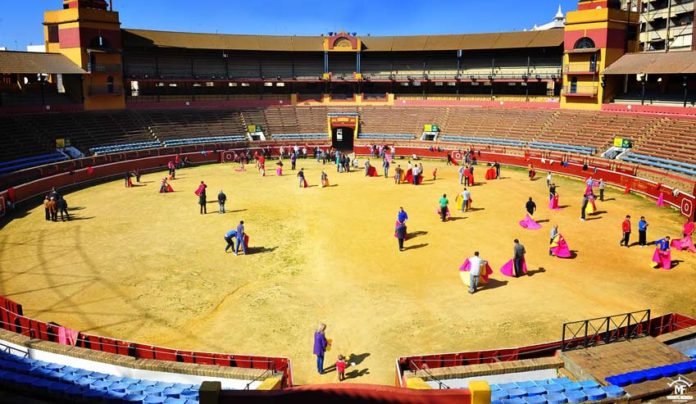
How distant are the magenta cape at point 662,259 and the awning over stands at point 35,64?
47.3 m

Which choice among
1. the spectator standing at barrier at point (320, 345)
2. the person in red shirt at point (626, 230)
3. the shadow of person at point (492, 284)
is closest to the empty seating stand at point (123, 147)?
the shadow of person at point (492, 284)

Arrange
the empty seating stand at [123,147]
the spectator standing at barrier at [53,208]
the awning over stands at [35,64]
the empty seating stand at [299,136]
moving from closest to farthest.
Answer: the spectator standing at barrier at [53,208], the awning over stands at [35,64], the empty seating stand at [123,147], the empty seating stand at [299,136]

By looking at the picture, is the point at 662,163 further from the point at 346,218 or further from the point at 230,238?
the point at 230,238

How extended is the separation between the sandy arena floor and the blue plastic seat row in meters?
4.08

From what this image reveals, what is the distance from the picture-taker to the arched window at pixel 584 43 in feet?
173

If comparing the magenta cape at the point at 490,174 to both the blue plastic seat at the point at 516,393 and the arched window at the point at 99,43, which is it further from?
the arched window at the point at 99,43

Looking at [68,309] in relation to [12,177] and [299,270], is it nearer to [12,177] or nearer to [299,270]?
[299,270]

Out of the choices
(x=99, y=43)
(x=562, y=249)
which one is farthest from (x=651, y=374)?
(x=99, y=43)

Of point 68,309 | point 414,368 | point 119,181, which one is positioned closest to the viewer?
point 414,368

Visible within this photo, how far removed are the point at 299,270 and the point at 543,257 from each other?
33.8 ft

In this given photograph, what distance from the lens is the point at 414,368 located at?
41.8 ft

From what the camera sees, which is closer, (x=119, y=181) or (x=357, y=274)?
(x=357, y=274)

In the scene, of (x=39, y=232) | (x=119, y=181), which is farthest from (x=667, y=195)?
(x=119, y=181)

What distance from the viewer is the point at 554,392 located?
11.0m
